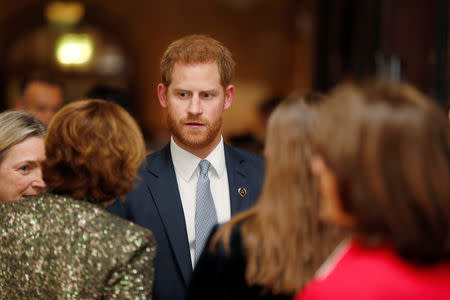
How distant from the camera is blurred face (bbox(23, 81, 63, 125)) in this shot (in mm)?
4094

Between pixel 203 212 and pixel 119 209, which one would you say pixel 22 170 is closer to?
pixel 119 209

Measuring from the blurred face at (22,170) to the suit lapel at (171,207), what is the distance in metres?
0.44

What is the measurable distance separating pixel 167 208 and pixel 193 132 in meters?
0.30

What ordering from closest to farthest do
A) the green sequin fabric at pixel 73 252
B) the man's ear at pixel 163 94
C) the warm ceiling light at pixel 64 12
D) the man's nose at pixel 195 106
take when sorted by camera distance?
the green sequin fabric at pixel 73 252
the man's nose at pixel 195 106
the man's ear at pixel 163 94
the warm ceiling light at pixel 64 12

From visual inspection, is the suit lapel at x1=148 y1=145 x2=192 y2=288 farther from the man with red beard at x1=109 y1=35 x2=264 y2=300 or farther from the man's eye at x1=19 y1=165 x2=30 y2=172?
the man's eye at x1=19 y1=165 x2=30 y2=172

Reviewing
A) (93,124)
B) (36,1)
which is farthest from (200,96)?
(36,1)

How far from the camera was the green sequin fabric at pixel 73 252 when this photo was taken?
1.72 metres

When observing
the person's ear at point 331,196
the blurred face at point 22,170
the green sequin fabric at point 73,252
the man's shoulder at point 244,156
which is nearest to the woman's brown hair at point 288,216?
the person's ear at point 331,196

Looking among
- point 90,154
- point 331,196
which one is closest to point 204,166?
point 90,154

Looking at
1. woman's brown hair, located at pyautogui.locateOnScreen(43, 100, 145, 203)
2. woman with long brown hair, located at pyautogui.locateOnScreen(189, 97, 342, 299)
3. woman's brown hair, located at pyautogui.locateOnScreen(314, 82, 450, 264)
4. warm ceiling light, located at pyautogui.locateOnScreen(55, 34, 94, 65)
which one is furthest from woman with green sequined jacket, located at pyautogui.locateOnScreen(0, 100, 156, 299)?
warm ceiling light, located at pyautogui.locateOnScreen(55, 34, 94, 65)

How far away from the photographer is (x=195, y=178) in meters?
2.23

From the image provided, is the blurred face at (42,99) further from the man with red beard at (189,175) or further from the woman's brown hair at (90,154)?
the woman's brown hair at (90,154)

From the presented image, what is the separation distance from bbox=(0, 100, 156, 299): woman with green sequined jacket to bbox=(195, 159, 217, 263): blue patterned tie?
32cm

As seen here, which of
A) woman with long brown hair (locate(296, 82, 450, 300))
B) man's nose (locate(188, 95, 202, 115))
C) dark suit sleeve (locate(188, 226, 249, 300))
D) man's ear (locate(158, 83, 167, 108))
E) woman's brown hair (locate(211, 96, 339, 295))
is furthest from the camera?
man's ear (locate(158, 83, 167, 108))
